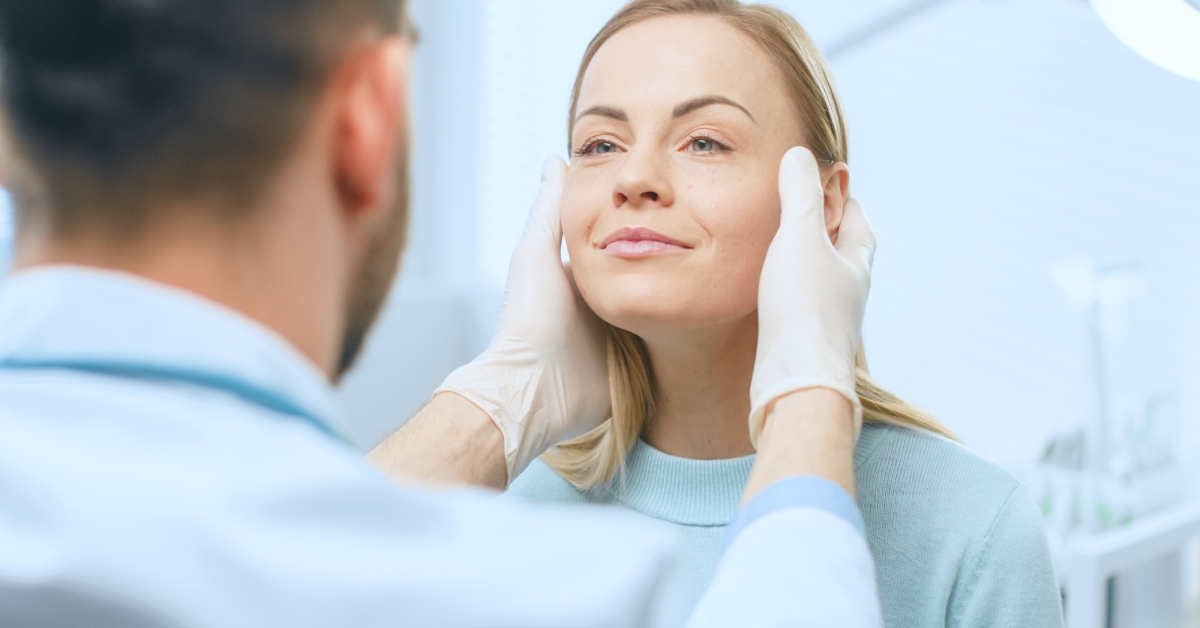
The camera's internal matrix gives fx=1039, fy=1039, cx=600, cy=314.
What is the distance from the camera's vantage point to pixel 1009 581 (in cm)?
102

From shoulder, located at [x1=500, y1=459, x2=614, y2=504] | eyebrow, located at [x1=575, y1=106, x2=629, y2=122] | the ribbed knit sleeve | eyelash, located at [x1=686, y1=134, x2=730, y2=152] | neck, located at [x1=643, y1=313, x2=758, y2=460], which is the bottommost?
the ribbed knit sleeve

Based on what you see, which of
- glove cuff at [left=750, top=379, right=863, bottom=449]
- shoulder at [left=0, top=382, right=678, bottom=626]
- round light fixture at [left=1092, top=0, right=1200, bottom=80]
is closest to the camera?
shoulder at [left=0, top=382, right=678, bottom=626]

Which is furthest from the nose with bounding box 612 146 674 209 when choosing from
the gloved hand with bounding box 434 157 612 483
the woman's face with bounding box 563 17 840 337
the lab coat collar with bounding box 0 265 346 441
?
the lab coat collar with bounding box 0 265 346 441

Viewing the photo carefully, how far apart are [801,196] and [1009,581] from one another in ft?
1.43

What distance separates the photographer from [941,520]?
107 centimetres

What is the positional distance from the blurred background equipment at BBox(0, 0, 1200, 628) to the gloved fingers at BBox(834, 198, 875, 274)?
0.21 metres

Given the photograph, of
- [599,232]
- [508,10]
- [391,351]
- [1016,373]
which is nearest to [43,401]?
[599,232]

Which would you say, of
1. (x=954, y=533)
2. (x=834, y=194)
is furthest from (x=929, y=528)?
(x=834, y=194)

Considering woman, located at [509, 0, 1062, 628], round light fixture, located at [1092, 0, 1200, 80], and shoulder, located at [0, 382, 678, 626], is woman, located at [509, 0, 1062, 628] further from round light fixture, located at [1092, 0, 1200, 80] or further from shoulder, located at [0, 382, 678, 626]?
shoulder, located at [0, 382, 678, 626]

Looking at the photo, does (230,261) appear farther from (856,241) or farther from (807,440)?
(856,241)

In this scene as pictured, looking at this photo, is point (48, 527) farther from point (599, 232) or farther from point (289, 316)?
point (599, 232)

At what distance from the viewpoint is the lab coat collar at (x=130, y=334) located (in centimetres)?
47

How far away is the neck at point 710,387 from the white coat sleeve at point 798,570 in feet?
1.49

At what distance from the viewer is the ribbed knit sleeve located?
101 centimetres
